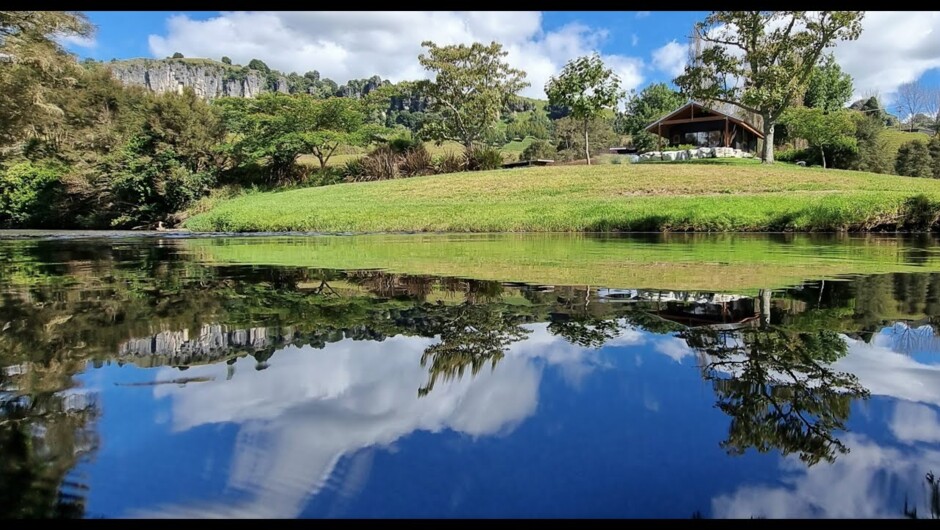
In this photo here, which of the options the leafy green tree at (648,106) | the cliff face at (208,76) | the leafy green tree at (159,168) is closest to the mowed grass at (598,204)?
the leafy green tree at (159,168)

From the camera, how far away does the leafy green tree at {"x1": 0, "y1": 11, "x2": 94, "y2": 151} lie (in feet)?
51.4

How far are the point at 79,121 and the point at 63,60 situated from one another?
572 inches

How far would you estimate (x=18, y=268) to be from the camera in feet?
23.4

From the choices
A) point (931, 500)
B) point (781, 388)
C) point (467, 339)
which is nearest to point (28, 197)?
point (467, 339)

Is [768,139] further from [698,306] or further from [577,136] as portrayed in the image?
[698,306]

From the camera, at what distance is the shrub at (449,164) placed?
109 ft

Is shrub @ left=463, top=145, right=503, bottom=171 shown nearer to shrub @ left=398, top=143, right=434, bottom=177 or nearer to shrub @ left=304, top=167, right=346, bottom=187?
shrub @ left=398, top=143, right=434, bottom=177

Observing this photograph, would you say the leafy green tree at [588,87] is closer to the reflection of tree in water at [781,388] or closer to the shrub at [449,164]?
the shrub at [449,164]

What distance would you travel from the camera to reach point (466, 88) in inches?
1839

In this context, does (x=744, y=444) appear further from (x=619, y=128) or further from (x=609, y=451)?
(x=619, y=128)

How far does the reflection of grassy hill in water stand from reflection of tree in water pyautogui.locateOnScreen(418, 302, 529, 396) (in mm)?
1680

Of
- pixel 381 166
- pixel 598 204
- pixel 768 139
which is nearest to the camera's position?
pixel 598 204

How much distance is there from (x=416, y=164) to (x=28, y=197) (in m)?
20.1
